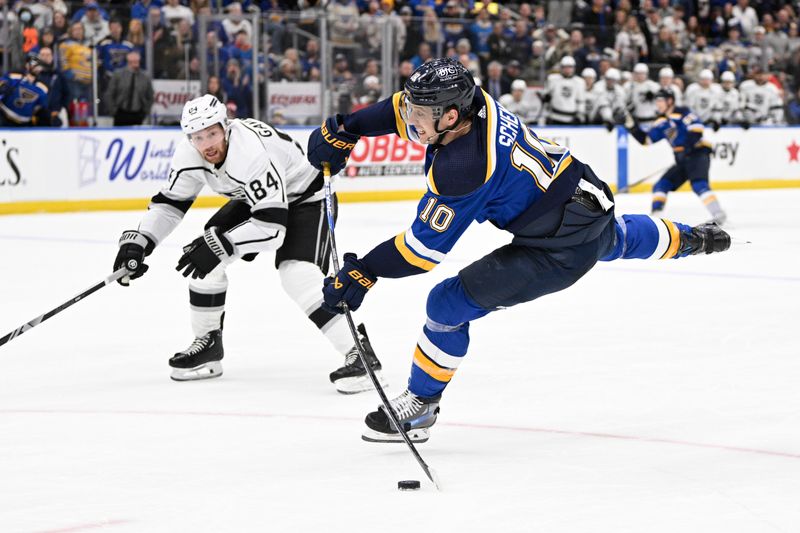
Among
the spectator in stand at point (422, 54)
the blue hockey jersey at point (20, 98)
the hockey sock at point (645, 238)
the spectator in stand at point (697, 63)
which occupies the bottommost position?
the spectator in stand at point (697, 63)

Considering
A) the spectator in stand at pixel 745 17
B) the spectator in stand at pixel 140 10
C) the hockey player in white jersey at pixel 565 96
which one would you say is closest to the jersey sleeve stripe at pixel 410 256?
the spectator in stand at pixel 140 10

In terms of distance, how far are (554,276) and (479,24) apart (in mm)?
12041

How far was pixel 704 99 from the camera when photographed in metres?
16.7

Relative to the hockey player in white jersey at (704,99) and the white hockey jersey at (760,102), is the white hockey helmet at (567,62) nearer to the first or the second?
the hockey player in white jersey at (704,99)

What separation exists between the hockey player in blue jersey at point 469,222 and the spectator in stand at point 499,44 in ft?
37.9

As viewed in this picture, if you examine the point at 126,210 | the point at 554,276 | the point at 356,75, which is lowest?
the point at 126,210

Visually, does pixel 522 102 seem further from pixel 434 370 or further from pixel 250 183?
pixel 434 370

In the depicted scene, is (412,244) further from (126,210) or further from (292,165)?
(126,210)

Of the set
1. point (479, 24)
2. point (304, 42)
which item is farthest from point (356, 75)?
point (479, 24)

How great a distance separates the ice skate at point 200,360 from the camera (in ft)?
15.5

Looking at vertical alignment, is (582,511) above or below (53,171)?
above

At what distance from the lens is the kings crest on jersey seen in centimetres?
330

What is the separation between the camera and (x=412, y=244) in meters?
3.36

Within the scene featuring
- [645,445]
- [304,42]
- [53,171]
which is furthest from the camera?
[304,42]
